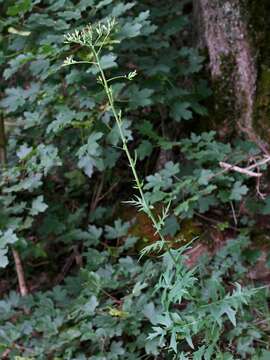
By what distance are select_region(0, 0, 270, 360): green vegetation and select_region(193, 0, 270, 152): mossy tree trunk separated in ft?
0.36

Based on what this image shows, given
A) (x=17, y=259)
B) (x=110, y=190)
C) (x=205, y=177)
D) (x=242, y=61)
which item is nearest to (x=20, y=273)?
(x=17, y=259)

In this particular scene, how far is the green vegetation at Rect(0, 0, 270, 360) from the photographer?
7.79 ft

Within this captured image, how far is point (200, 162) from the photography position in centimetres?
264

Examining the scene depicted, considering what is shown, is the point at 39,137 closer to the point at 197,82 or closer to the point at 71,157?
the point at 71,157

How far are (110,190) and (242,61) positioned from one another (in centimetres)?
105

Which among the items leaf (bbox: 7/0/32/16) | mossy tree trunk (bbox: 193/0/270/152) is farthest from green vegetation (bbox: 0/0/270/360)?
mossy tree trunk (bbox: 193/0/270/152)

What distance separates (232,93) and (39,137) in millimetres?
1037

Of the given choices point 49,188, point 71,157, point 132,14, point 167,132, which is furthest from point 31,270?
point 132,14

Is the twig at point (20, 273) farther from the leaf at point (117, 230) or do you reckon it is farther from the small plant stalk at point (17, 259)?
the leaf at point (117, 230)

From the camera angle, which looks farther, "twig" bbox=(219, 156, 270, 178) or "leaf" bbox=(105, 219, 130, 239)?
"leaf" bbox=(105, 219, 130, 239)

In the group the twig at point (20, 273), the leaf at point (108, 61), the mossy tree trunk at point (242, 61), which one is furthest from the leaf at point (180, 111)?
the twig at point (20, 273)

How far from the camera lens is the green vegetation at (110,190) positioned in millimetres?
2375

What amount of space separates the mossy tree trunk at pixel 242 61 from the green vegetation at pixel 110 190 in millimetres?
109

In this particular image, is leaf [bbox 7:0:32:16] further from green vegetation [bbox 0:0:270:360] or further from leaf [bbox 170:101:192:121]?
leaf [bbox 170:101:192:121]
